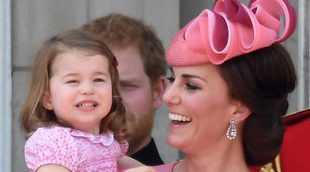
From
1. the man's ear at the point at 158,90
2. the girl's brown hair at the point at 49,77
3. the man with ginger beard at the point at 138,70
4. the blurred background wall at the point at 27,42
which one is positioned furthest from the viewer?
the blurred background wall at the point at 27,42

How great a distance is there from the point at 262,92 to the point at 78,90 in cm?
47

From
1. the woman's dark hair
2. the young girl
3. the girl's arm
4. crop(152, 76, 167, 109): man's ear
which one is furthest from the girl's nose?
crop(152, 76, 167, 109): man's ear

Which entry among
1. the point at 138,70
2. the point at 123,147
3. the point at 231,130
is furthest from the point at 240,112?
the point at 138,70

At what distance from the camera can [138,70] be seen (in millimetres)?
2863

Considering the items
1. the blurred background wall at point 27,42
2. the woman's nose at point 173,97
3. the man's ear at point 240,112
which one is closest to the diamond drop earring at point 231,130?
the man's ear at point 240,112

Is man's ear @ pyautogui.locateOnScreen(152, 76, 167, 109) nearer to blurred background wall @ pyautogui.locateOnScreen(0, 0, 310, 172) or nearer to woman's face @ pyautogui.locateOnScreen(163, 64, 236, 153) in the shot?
woman's face @ pyautogui.locateOnScreen(163, 64, 236, 153)

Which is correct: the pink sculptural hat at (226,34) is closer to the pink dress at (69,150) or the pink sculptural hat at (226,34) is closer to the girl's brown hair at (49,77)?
the girl's brown hair at (49,77)

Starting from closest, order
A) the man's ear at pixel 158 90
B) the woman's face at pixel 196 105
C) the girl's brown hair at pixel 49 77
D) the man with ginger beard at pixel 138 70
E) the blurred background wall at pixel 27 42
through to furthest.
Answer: the girl's brown hair at pixel 49 77 < the woman's face at pixel 196 105 < the man with ginger beard at pixel 138 70 < the man's ear at pixel 158 90 < the blurred background wall at pixel 27 42

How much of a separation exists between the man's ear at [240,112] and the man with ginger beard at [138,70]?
1.13 ft

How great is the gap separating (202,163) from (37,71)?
48cm

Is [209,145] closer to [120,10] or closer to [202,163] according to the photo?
[202,163]

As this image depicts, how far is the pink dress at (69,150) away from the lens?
7.48 ft

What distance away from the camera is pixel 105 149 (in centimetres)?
240

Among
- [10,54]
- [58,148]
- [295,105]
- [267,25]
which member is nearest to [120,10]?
[10,54]
